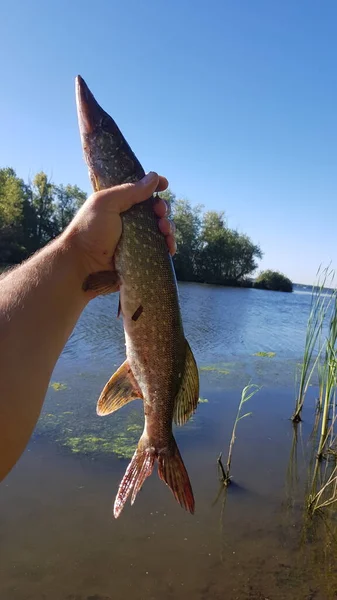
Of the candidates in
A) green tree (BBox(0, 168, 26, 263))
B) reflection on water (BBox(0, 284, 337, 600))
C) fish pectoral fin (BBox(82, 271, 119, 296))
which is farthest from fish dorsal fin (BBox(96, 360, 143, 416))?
green tree (BBox(0, 168, 26, 263))

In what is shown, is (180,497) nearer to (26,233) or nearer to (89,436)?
(89,436)

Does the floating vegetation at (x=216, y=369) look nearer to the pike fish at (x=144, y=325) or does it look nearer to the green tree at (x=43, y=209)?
the pike fish at (x=144, y=325)

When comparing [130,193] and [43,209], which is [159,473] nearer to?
[130,193]

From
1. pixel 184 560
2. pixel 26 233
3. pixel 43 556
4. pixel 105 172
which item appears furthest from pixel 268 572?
pixel 26 233

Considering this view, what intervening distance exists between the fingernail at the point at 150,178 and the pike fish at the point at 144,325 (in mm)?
140

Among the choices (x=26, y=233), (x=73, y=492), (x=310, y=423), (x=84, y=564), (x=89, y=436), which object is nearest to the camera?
(x=84, y=564)

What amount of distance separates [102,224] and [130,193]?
9.7 inches

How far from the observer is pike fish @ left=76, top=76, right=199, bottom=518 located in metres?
2.63

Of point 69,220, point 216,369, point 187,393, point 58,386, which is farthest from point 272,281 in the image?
point 187,393

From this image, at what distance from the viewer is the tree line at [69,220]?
4434cm

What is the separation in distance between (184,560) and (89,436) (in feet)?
9.40

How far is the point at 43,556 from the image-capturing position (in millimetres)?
4121

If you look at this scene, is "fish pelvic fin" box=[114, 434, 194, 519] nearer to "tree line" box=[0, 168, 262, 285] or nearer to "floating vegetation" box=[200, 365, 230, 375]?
"floating vegetation" box=[200, 365, 230, 375]

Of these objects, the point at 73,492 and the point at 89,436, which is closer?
the point at 73,492
